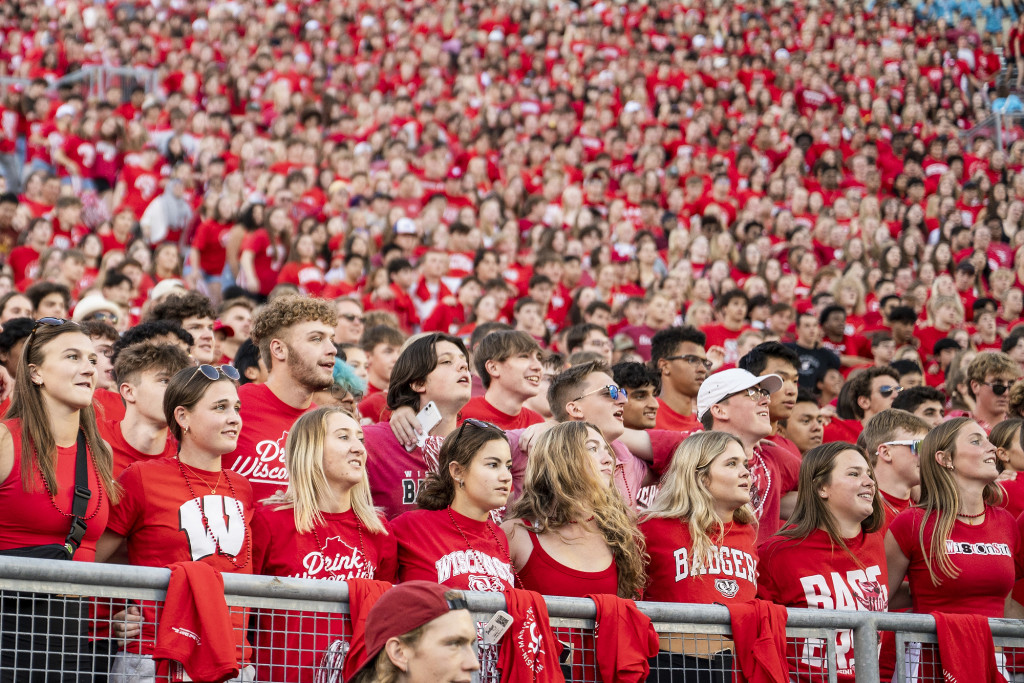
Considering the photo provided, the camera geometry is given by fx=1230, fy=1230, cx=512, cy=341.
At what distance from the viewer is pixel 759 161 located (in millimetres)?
17469

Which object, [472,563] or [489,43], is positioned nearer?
[472,563]

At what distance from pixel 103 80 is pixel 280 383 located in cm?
1174

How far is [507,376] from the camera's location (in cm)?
593

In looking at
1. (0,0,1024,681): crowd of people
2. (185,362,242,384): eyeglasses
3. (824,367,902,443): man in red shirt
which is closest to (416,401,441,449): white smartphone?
(0,0,1024,681): crowd of people

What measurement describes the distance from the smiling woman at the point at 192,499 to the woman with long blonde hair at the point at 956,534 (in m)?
2.87

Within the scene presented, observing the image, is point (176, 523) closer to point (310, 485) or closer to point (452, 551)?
point (310, 485)

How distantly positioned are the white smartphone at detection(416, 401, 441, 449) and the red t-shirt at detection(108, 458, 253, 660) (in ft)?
3.19

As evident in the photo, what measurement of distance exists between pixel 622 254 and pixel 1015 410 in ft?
22.9

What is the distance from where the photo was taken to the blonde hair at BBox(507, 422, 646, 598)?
4.73 metres

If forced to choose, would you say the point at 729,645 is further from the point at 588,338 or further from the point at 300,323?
the point at 588,338

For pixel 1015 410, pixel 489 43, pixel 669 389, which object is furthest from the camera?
pixel 489 43

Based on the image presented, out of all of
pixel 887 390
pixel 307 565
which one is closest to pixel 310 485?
pixel 307 565

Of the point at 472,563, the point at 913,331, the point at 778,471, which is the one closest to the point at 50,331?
the point at 472,563

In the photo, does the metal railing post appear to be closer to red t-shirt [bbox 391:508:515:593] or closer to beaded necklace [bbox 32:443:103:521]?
red t-shirt [bbox 391:508:515:593]
